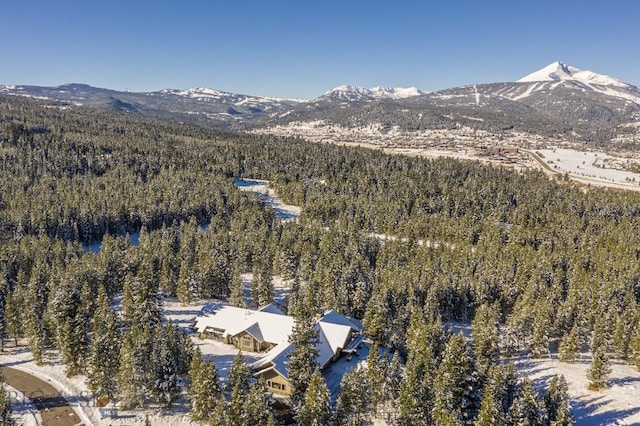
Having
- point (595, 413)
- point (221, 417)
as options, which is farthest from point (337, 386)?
point (595, 413)

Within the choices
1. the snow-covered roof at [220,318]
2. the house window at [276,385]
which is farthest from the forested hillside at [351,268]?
the snow-covered roof at [220,318]

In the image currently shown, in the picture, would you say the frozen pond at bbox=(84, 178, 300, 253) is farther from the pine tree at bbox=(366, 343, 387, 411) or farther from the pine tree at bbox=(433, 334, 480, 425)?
the pine tree at bbox=(433, 334, 480, 425)

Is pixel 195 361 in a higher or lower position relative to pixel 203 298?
higher

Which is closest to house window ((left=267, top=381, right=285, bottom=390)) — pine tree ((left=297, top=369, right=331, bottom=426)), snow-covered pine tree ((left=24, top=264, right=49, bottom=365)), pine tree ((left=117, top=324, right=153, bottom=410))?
pine tree ((left=297, top=369, right=331, bottom=426))

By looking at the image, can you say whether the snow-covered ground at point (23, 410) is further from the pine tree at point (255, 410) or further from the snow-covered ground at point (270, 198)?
the snow-covered ground at point (270, 198)

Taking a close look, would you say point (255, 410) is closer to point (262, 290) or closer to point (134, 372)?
point (134, 372)

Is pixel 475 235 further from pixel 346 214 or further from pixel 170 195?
pixel 170 195

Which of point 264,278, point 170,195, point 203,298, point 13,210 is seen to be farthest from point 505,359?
point 13,210
